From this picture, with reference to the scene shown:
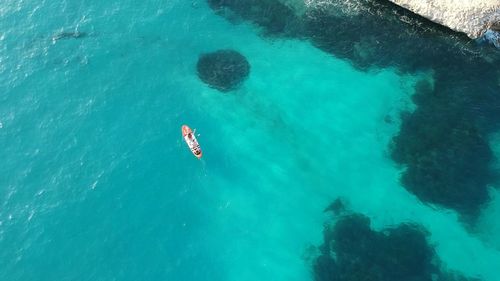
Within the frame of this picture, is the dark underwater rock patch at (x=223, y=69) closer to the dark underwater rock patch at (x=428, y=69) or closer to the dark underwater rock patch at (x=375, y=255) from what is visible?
the dark underwater rock patch at (x=428, y=69)

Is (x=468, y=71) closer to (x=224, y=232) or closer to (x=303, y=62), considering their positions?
(x=303, y=62)

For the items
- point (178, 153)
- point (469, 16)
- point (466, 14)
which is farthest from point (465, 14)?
point (178, 153)

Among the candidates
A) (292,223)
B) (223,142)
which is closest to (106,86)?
→ (223,142)

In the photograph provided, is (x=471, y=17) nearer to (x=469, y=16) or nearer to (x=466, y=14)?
(x=469, y=16)

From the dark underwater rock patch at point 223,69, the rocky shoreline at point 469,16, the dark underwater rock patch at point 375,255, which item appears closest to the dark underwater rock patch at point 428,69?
the rocky shoreline at point 469,16

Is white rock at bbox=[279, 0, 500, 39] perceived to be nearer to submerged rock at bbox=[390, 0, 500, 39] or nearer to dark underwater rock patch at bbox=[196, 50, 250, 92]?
submerged rock at bbox=[390, 0, 500, 39]

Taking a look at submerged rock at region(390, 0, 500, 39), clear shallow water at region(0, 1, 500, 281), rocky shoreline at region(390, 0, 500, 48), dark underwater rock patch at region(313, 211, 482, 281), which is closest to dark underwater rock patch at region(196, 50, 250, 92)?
clear shallow water at region(0, 1, 500, 281)

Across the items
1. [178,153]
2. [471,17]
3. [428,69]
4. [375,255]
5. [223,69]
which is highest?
[471,17]

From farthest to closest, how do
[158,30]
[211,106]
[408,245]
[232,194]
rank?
[158,30], [211,106], [232,194], [408,245]
